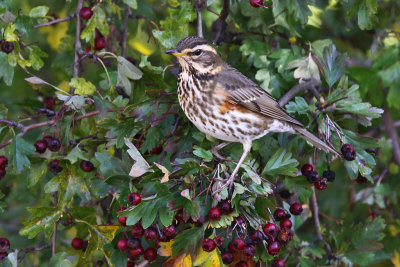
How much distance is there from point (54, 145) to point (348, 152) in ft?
5.90

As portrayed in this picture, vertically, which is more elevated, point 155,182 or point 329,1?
point 329,1

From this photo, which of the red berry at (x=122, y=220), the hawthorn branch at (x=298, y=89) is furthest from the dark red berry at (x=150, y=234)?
the hawthorn branch at (x=298, y=89)

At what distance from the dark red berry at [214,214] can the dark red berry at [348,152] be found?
955 millimetres

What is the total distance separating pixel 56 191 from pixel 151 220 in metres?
0.87

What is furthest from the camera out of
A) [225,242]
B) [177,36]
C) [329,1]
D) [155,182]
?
[329,1]

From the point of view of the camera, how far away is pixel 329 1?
4.46 metres

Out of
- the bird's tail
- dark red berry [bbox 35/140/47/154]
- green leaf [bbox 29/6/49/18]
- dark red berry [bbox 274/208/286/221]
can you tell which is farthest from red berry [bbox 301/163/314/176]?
green leaf [bbox 29/6/49/18]

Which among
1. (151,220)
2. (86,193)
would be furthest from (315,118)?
(86,193)

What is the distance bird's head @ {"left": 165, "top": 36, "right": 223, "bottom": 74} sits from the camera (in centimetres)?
346

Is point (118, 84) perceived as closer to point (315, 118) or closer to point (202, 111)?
point (202, 111)

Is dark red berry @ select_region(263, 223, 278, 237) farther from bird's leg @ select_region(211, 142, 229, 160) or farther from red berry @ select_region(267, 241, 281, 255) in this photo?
bird's leg @ select_region(211, 142, 229, 160)

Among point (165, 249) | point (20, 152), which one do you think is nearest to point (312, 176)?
point (165, 249)

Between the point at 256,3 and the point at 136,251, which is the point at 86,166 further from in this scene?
the point at 256,3

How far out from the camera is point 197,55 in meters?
3.53
